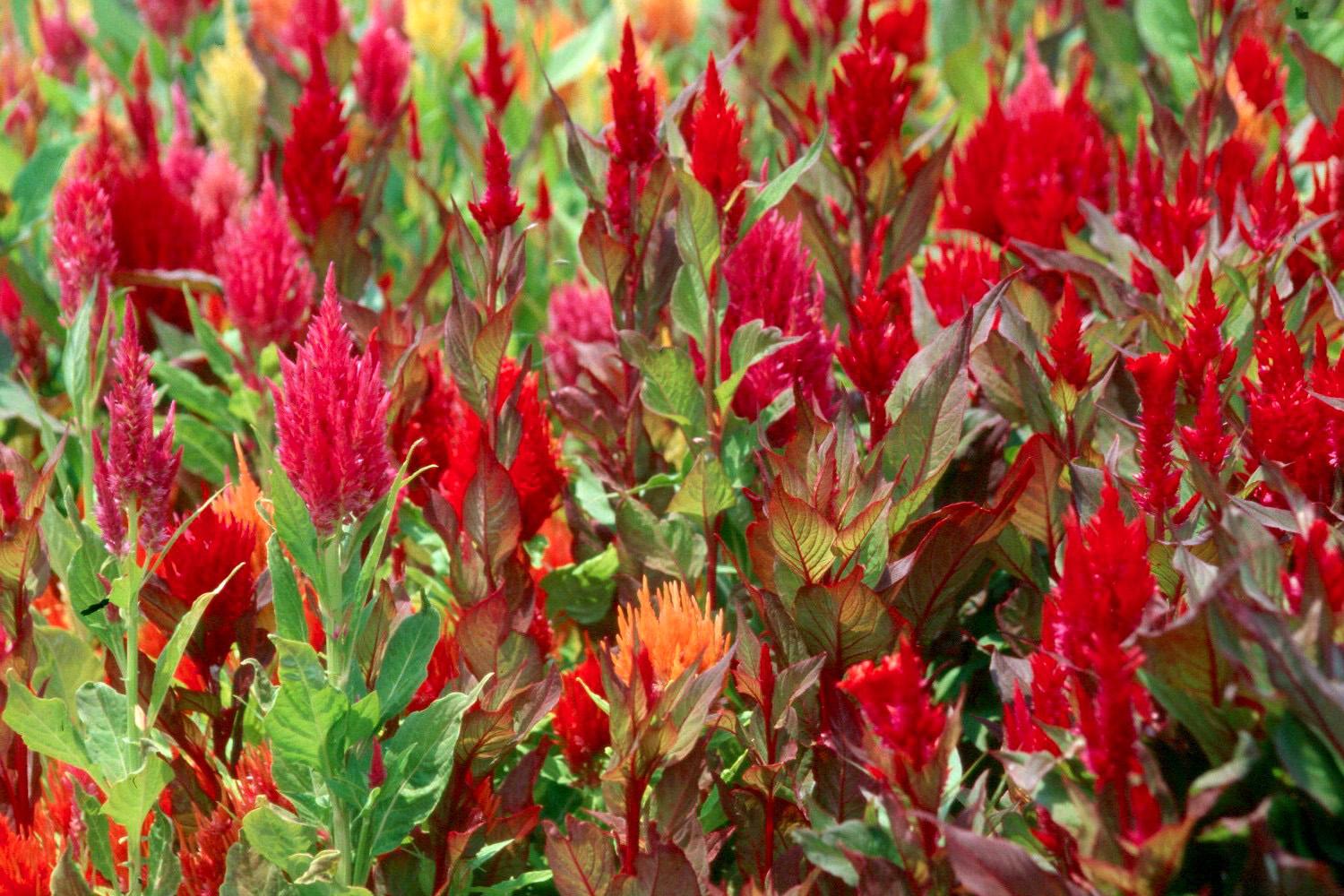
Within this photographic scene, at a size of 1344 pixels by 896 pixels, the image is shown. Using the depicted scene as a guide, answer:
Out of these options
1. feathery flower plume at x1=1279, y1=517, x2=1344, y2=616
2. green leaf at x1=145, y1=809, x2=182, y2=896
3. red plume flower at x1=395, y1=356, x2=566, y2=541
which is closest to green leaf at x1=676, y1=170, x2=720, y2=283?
red plume flower at x1=395, y1=356, x2=566, y2=541

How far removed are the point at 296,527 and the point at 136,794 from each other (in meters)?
0.31

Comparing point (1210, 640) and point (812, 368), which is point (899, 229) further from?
point (1210, 640)

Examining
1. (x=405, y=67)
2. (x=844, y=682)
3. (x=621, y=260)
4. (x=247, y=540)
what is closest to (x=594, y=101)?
(x=405, y=67)

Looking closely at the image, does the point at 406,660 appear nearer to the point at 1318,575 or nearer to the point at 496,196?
the point at 496,196

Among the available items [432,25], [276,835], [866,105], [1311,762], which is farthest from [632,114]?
[432,25]

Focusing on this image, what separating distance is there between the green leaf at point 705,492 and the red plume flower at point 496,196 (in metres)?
0.35

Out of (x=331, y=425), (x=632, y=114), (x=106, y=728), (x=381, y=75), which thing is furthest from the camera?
(x=381, y=75)

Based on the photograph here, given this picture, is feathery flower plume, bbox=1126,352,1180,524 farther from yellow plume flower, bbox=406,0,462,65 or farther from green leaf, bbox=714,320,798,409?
yellow plume flower, bbox=406,0,462,65

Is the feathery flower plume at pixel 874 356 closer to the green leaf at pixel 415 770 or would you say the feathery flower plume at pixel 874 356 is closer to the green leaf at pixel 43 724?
the green leaf at pixel 415 770

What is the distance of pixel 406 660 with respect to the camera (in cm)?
142

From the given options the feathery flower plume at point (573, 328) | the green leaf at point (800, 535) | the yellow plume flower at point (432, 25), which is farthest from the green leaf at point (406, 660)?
the yellow plume flower at point (432, 25)

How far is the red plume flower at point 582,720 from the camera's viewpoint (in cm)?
162

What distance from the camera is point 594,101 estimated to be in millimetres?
3580

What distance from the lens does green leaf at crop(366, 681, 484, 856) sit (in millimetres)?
1374
